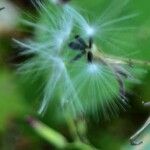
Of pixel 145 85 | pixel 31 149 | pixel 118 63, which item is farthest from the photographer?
pixel 31 149

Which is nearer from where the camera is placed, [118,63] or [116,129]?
[118,63]

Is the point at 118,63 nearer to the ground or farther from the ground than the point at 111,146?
farther from the ground

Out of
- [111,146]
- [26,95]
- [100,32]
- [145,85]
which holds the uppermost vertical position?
[100,32]

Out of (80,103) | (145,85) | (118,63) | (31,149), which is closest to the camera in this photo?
(118,63)

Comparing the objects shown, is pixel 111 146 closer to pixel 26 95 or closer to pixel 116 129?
pixel 116 129

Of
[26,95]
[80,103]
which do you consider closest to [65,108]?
[80,103]

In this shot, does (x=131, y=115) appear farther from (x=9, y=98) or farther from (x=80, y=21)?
(x=80, y=21)

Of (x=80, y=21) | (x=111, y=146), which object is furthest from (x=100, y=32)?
(x=111, y=146)

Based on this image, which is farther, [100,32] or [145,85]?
[145,85]

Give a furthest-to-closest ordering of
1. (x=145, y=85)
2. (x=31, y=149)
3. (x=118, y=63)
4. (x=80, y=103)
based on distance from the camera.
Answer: (x=31, y=149) < (x=145, y=85) < (x=80, y=103) < (x=118, y=63)
